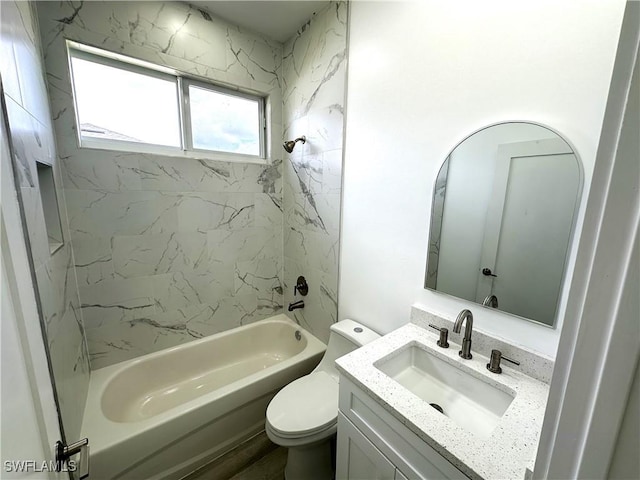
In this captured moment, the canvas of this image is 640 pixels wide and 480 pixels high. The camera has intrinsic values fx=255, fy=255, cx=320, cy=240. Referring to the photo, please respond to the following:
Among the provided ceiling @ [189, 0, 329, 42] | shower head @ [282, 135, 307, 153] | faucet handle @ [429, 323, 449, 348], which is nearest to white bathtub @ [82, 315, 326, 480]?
faucet handle @ [429, 323, 449, 348]

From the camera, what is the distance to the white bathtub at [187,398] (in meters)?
1.27

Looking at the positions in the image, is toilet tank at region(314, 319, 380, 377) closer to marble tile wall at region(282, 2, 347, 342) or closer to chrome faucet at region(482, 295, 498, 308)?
marble tile wall at region(282, 2, 347, 342)

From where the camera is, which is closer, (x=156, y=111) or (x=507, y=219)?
(x=507, y=219)

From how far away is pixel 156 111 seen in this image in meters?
1.84

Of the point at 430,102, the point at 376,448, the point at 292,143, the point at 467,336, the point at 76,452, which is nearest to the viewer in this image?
the point at 76,452

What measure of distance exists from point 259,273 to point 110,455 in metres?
1.38

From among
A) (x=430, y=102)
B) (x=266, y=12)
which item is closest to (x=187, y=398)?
(x=430, y=102)

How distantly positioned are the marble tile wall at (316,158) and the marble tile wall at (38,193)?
141 centimetres

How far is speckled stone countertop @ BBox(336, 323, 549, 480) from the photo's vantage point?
67 cm

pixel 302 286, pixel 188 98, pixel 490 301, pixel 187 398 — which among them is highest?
pixel 188 98

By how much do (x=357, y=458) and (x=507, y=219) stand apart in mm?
1139

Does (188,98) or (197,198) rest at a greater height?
(188,98)

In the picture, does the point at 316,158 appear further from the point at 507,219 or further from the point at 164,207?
the point at 507,219

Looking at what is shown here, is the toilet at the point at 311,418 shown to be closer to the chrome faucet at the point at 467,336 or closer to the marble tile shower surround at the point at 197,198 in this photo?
the marble tile shower surround at the point at 197,198
